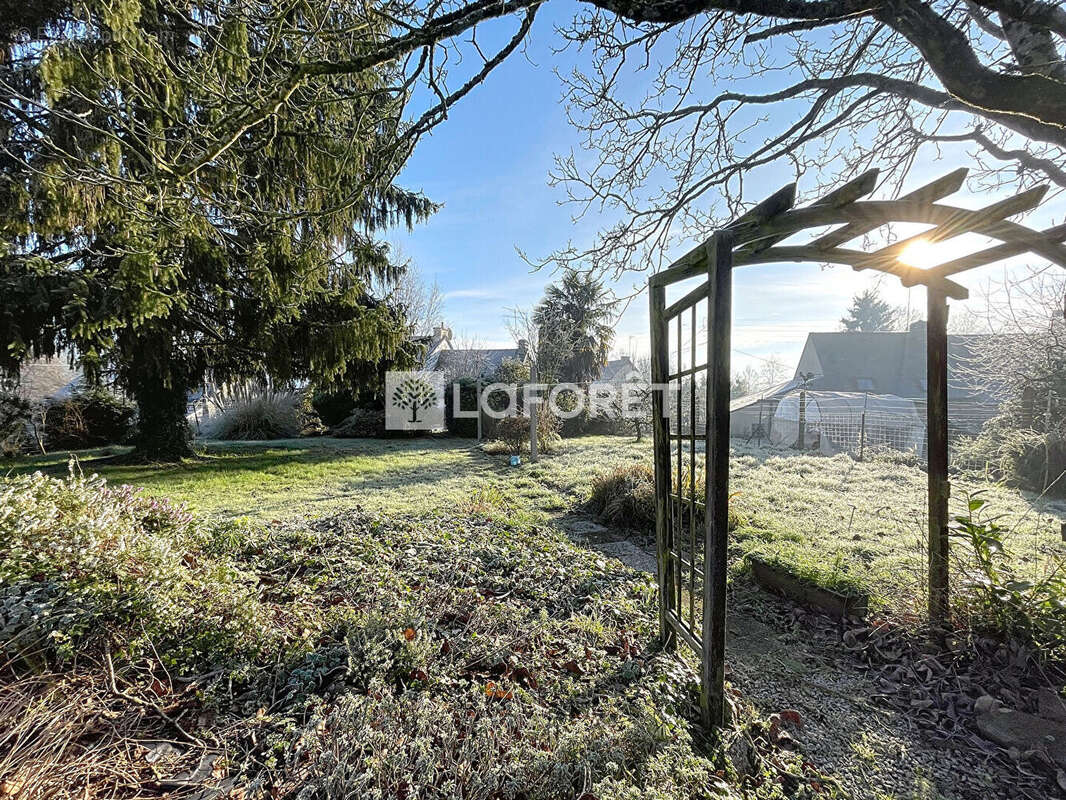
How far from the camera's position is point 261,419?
13.0 metres

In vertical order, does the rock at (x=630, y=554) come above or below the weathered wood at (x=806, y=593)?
below

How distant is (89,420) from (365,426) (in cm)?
630

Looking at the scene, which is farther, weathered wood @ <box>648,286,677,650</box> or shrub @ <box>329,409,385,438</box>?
shrub @ <box>329,409,385,438</box>

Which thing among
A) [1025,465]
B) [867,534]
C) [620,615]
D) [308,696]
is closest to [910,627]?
[620,615]

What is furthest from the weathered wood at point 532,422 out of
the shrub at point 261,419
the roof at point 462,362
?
the roof at point 462,362

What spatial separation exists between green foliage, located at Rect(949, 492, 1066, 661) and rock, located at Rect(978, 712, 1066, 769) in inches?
14.1

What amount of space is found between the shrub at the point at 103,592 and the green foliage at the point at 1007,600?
3567mm

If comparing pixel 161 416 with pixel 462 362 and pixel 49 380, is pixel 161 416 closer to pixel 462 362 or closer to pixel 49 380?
pixel 49 380

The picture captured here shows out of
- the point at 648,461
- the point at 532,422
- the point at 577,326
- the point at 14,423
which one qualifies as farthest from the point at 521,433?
the point at 14,423

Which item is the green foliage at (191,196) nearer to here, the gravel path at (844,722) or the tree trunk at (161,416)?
the tree trunk at (161,416)

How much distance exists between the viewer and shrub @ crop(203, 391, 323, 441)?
1298 centimetres

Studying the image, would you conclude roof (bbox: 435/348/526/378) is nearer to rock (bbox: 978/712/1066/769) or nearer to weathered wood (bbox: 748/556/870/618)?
weathered wood (bbox: 748/556/870/618)

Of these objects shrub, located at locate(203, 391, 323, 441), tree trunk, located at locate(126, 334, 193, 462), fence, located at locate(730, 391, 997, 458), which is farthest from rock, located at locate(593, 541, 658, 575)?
shrub, located at locate(203, 391, 323, 441)

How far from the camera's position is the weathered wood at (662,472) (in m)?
2.26
